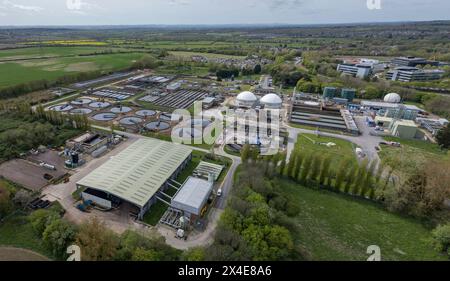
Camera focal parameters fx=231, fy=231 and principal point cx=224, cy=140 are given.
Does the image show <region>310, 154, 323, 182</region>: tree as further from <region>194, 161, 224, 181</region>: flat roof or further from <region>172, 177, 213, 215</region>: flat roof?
<region>172, 177, 213, 215</region>: flat roof

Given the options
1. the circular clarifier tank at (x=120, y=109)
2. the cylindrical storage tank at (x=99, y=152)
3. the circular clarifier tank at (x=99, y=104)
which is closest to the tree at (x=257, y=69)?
the circular clarifier tank at (x=120, y=109)

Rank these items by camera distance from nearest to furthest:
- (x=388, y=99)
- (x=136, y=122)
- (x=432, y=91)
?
(x=136, y=122) → (x=388, y=99) → (x=432, y=91)

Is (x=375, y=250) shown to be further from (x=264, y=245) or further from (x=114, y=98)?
(x=114, y=98)

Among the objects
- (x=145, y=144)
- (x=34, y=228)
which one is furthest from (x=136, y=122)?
(x=34, y=228)

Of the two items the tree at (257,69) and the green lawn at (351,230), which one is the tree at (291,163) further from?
the tree at (257,69)

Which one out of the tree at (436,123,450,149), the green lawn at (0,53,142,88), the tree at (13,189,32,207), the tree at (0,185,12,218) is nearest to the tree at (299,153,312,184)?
the tree at (436,123,450,149)
